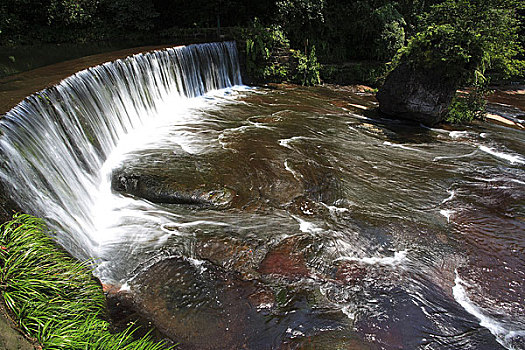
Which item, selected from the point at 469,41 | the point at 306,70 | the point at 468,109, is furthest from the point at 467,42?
the point at 306,70

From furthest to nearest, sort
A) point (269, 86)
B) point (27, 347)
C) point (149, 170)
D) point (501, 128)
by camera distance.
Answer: point (269, 86) → point (501, 128) → point (149, 170) → point (27, 347)

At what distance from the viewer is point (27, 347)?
268cm

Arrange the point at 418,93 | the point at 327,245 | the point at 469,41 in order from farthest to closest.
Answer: the point at 418,93 < the point at 469,41 < the point at 327,245

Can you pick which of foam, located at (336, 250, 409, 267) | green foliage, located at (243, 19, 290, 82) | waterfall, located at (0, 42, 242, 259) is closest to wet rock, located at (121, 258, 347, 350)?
foam, located at (336, 250, 409, 267)

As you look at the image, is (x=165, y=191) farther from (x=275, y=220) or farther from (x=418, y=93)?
(x=418, y=93)

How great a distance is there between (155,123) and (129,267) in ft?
23.0

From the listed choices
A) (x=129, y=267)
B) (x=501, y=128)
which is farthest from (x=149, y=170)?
(x=501, y=128)

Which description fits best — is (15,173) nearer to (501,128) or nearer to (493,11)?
(493,11)

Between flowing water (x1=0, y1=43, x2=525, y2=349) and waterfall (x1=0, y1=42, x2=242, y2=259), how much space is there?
0.04 metres

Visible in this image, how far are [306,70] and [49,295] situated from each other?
52.4ft

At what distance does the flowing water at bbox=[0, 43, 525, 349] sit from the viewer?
14.7 ft

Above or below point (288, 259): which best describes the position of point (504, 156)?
below

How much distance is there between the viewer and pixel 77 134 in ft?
23.6

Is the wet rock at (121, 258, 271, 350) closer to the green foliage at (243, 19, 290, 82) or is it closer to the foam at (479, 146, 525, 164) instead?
the foam at (479, 146, 525, 164)
